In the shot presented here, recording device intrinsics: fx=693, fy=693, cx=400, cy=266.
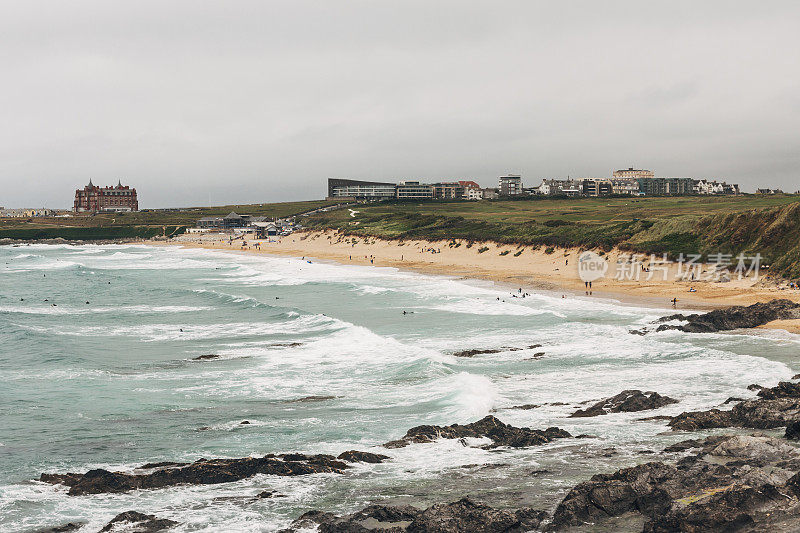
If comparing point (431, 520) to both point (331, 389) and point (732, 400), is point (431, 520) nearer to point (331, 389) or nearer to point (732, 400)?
point (732, 400)

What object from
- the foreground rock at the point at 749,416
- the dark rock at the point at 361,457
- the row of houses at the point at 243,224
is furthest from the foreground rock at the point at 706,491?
the row of houses at the point at 243,224

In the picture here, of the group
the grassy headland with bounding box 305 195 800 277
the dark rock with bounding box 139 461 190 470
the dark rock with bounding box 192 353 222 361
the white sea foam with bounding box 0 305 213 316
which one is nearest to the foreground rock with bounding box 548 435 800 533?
the dark rock with bounding box 139 461 190 470

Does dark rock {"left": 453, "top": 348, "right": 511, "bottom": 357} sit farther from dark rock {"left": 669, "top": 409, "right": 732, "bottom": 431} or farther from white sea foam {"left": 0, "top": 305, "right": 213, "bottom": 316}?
white sea foam {"left": 0, "top": 305, "right": 213, "bottom": 316}

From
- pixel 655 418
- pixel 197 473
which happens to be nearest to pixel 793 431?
pixel 655 418

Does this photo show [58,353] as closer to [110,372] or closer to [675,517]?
[110,372]

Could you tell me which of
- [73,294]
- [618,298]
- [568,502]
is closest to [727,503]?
[568,502]
